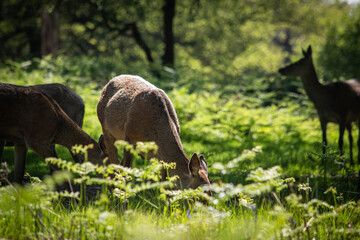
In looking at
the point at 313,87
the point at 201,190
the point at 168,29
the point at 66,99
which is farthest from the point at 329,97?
the point at 168,29

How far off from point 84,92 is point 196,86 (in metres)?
5.31

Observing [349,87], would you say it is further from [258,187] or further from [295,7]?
[295,7]

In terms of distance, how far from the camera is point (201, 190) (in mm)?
3709

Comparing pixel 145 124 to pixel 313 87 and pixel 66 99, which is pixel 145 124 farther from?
pixel 313 87

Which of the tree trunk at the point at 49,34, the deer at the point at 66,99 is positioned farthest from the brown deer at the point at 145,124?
the tree trunk at the point at 49,34

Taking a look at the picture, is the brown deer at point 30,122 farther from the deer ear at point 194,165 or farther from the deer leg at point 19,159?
the deer ear at point 194,165

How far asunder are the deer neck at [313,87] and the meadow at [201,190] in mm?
1240

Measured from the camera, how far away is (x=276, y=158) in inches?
299

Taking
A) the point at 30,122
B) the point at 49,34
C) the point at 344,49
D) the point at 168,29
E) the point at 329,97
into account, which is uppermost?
the point at 168,29

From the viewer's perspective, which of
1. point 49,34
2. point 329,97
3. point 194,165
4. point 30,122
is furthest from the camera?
point 49,34

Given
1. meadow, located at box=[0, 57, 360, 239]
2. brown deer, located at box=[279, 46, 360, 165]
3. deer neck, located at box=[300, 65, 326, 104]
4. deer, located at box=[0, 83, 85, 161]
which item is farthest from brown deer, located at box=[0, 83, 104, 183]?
deer neck, located at box=[300, 65, 326, 104]

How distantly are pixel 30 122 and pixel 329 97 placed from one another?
6805 millimetres

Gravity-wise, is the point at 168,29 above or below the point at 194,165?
above

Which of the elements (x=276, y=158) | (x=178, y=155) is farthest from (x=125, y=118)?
(x=276, y=158)
